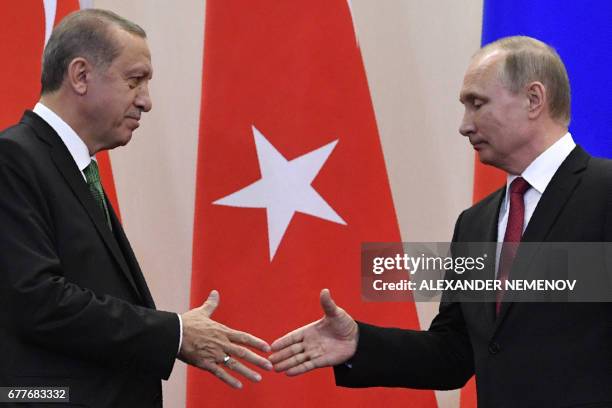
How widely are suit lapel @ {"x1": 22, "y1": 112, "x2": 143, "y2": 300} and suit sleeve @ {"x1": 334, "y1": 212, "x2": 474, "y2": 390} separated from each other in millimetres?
702

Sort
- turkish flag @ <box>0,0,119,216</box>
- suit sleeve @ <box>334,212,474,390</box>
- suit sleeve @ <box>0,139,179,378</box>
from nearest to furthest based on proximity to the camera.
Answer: suit sleeve @ <box>0,139,179,378</box> → suit sleeve @ <box>334,212,474,390</box> → turkish flag @ <box>0,0,119,216</box>

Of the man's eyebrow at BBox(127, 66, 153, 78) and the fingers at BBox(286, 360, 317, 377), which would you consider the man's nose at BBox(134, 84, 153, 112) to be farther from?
the fingers at BBox(286, 360, 317, 377)

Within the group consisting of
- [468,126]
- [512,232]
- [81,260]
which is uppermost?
[468,126]

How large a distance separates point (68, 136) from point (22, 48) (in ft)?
3.10

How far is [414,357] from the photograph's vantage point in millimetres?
2725

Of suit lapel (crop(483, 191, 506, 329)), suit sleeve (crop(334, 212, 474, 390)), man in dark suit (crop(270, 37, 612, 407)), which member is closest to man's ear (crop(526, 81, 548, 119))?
man in dark suit (crop(270, 37, 612, 407))

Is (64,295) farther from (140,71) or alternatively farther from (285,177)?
(285,177)

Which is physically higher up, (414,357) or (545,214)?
(545,214)

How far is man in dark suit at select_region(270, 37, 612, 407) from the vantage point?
7.55ft

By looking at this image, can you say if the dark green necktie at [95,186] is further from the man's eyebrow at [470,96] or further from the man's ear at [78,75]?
the man's eyebrow at [470,96]

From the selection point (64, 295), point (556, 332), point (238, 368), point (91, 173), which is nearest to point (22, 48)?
point (91, 173)

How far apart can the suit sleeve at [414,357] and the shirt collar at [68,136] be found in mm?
911

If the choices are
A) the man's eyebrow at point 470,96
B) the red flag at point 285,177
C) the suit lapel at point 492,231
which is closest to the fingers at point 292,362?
the suit lapel at point 492,231

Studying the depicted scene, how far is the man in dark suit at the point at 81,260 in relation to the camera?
2107mm
